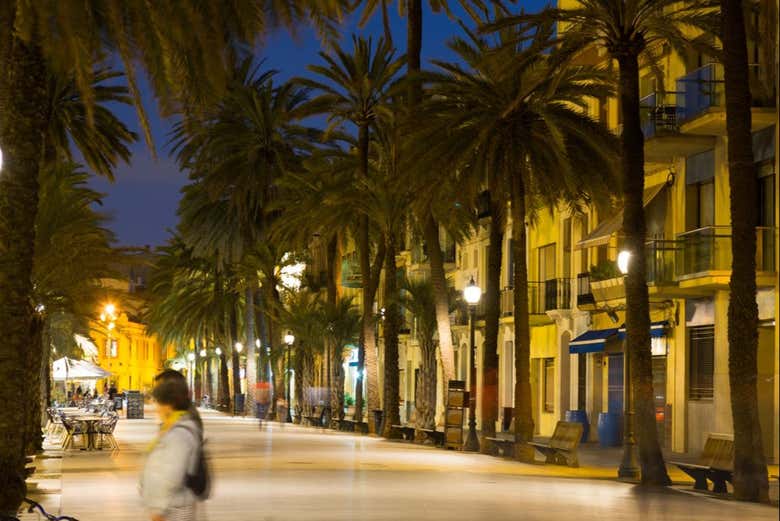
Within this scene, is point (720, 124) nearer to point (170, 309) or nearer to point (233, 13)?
point (233, 13)

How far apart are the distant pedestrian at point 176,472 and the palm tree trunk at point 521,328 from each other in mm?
25026

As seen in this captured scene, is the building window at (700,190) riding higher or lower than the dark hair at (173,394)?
higher

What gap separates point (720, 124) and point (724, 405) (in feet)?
22.7

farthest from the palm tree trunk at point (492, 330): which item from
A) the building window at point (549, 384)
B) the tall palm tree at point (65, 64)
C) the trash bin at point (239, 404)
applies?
the trash bin at point (239, 404)

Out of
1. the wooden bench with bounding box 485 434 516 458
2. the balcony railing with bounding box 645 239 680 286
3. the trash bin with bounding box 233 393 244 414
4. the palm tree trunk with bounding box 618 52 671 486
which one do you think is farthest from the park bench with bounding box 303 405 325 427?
the palm tree trunk with bounding box 618 52 671 486

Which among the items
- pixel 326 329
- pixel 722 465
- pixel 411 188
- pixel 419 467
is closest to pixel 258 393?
pixel 326 329

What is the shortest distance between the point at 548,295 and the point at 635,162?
24.6 meters

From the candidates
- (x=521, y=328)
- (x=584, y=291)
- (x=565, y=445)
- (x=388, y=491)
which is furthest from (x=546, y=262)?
(x=388, y=491)

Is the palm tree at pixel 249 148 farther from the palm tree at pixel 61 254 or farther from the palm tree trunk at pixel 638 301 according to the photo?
the palm tree trunk at pixel 638 301

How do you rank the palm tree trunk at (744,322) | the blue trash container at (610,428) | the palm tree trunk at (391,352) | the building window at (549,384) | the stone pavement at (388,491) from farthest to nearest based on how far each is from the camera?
the building window at (549,384) → the palm tree trunk at (391,352) → the blue trash container at (610,428) → the palm tree trunk at (744,322) → the stone pavement at (388,491)

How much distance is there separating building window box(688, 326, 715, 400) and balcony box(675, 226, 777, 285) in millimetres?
2380

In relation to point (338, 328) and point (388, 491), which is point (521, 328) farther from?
point (338, 328)

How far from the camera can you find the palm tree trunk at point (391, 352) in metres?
47.2

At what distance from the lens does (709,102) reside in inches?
1433
